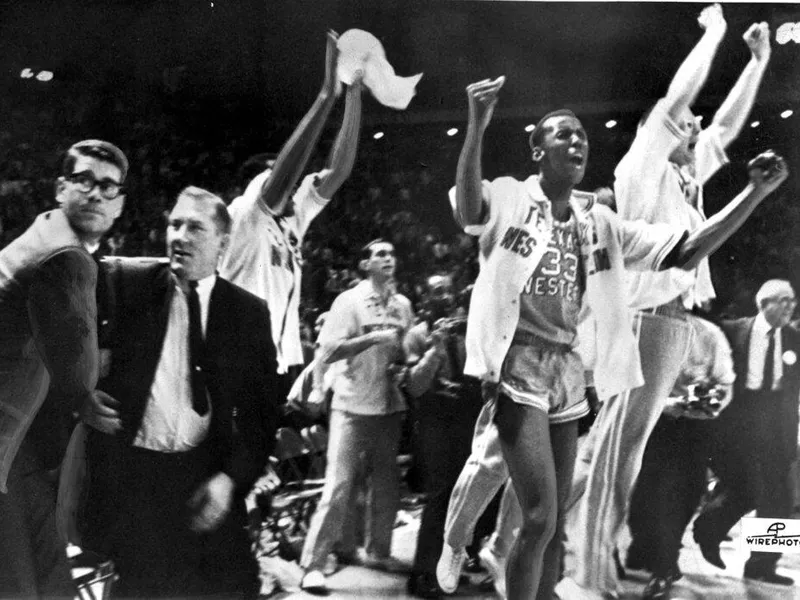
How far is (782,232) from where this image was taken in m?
3.51

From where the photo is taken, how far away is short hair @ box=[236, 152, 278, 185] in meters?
3.33

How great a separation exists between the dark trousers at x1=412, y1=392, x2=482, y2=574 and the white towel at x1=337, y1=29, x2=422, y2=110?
120 cm

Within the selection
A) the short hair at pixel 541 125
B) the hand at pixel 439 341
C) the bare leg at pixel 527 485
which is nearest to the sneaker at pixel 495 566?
the bare leg at pixel 527 485

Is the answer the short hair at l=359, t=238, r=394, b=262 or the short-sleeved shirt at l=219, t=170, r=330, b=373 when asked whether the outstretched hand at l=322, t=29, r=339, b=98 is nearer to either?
→ the short-sleeved shirt at l=219, t=170, r=330, b=373

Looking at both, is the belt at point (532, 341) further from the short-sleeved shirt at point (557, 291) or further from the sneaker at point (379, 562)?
the sneaker at point (379, 562)

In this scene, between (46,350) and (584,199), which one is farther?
(584,199)

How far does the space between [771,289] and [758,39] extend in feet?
3.39

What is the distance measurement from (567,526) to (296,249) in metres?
1.56

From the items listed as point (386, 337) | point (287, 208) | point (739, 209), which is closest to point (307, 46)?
point (287, 208)

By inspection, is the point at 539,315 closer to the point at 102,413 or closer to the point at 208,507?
the point at 208,507

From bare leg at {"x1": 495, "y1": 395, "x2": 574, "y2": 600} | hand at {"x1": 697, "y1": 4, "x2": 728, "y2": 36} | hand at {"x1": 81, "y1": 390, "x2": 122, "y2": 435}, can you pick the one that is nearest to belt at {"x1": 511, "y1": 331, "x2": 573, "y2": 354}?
bare leg at {"x1": 495, "y1": 395, "x2": 574, "y2": 600}

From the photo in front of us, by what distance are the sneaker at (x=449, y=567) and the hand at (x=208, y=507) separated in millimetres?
865

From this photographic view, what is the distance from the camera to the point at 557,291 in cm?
334

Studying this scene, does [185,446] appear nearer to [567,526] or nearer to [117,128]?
[117,128]
